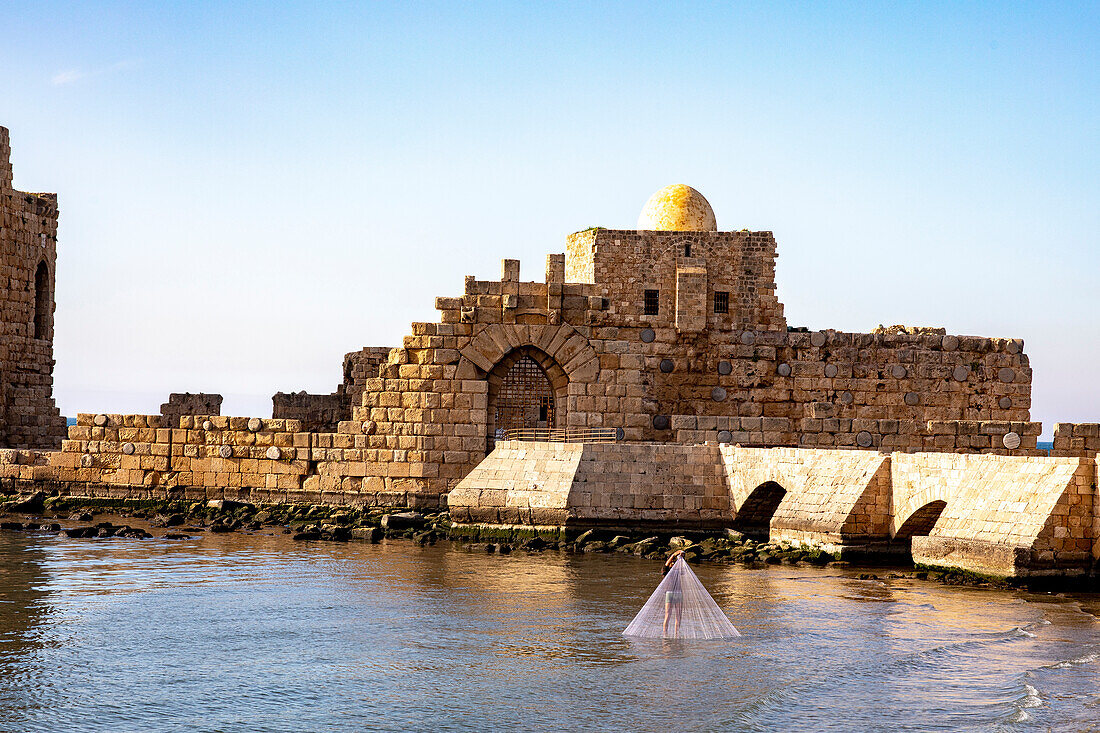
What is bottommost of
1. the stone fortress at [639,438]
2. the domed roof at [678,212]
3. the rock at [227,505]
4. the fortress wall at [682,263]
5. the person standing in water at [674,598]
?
the person standing in water at [674,598]

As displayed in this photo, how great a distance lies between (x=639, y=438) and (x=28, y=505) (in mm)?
10539

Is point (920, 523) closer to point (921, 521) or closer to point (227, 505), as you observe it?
point (921, 521)

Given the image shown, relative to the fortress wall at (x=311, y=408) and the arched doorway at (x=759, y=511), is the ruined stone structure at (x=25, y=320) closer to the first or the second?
the fortress wall at (x=311, y=408)

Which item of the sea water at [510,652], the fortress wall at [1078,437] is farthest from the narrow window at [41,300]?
the fortress wall at [1078,437]

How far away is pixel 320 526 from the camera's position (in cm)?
1978

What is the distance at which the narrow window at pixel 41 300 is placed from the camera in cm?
2689

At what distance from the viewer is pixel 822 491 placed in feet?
55.8

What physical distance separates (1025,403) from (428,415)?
1120 cm

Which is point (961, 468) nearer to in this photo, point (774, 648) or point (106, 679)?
point (774, 648)

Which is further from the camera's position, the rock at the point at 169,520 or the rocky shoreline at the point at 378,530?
the rock at the point at 169,520

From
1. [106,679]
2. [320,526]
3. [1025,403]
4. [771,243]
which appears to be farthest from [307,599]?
[771,243]

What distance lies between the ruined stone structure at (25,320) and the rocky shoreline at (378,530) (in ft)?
12.1

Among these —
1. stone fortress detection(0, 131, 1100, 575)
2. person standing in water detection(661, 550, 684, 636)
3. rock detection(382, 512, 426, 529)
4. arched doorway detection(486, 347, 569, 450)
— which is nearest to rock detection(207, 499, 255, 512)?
stone fortress detection(0, 131, 1100, 575)

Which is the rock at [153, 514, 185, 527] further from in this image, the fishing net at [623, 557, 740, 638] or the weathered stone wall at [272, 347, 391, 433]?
the fishing net at [623, 557, 740, 638]
